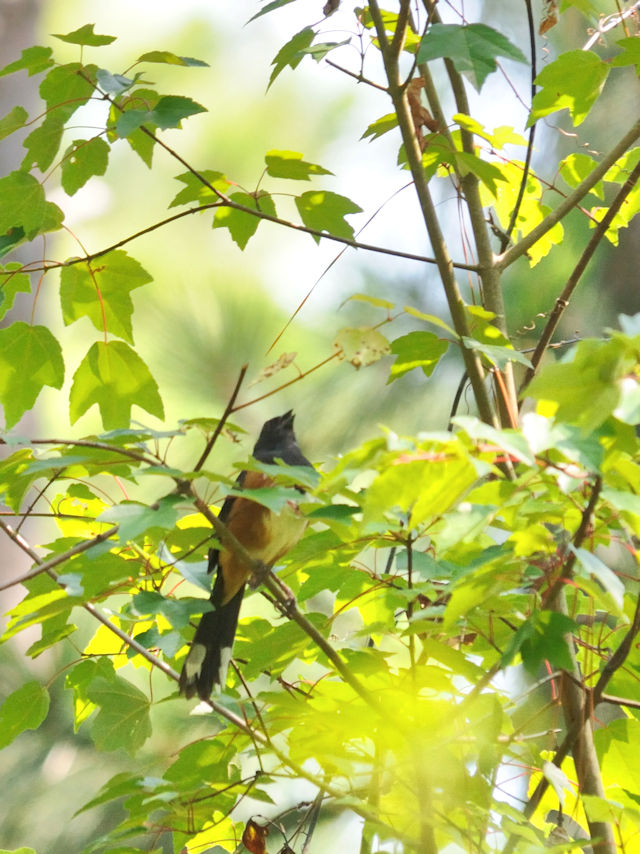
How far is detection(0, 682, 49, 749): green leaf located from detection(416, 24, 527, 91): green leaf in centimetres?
110

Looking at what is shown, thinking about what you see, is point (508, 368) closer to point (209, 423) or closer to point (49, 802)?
point (209, 423)

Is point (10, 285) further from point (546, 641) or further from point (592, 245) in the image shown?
point (546, 641)

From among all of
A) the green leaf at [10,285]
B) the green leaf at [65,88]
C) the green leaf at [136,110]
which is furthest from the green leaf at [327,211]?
the green leaf at [10,285]

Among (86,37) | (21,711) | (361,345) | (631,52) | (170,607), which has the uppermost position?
(631,52)

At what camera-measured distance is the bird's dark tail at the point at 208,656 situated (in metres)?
1.36

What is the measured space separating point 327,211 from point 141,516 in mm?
735

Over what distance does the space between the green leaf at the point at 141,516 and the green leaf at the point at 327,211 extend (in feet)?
2.14

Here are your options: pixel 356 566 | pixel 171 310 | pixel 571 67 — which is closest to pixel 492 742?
pixel 356 566

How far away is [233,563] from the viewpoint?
1642 mm

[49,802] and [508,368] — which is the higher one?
[508,368]

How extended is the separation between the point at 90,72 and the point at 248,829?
1.14 metres

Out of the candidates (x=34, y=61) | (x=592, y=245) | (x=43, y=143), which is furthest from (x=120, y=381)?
(x=592, y=245)

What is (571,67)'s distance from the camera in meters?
1.35

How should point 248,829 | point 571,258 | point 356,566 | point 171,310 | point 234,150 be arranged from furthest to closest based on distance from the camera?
point 234,150
point 171,310
point 571,258
point 356,566
point 248,829
